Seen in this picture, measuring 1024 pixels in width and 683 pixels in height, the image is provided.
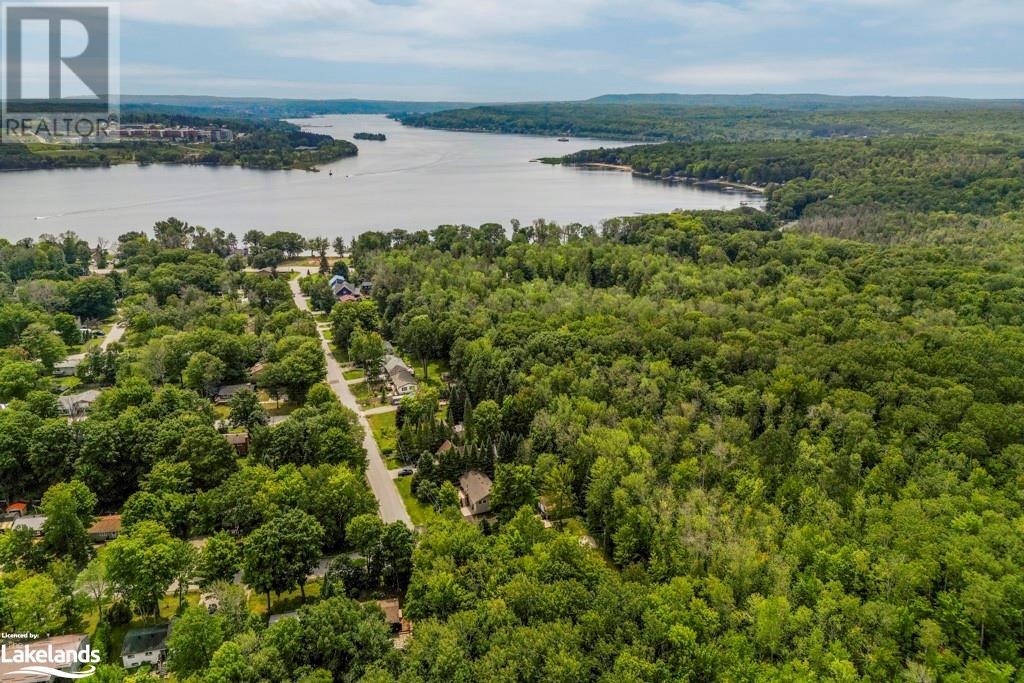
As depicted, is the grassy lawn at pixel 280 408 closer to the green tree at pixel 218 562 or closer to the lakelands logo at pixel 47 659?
the green tree at pixel 218 562

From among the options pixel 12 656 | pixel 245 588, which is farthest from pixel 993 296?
pixel 12 656

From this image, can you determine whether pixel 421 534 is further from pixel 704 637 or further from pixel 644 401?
pixel 644 401

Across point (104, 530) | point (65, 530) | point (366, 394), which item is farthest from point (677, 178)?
point (65, 530)

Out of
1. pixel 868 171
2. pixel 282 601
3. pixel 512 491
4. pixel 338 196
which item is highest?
pixel 868 171

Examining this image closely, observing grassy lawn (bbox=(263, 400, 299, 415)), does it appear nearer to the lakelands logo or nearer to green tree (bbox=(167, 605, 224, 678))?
the lakelands logo

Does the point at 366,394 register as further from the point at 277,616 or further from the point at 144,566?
the point at 144,566

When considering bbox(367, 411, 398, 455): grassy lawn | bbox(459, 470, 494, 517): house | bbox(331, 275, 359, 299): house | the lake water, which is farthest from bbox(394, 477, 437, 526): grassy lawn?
the lake water

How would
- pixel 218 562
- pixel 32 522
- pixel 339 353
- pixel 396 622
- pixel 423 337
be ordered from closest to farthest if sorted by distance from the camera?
pixel 396 622 < pixel 218 562 < pixel 32 522 < pixel 423 337 < pixel 339 353
